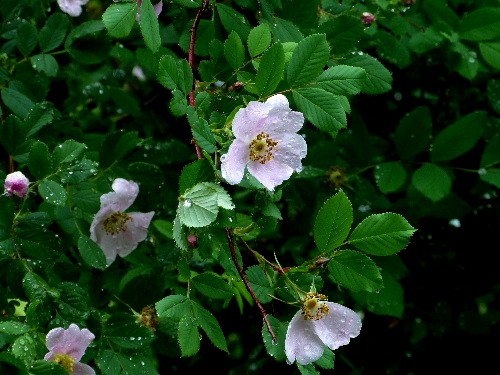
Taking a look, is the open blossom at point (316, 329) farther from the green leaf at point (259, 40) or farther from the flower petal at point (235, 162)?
Result: the green leaf at point (259, 40)

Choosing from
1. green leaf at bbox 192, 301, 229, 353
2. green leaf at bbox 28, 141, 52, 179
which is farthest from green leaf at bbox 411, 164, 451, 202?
green leaf at bbox 28, 141, 52, 179

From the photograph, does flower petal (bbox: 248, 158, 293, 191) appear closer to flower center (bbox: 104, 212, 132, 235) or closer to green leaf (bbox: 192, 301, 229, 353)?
green leaf (bbox: 192, 301, 229, 353)

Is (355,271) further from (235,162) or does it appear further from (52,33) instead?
(52,33)

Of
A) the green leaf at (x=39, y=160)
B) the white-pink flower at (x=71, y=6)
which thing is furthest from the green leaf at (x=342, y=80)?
the white-pink flower at (x=71, y=6)

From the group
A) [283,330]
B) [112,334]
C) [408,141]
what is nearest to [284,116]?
[283,330]

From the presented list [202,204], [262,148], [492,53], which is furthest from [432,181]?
[202,204]
